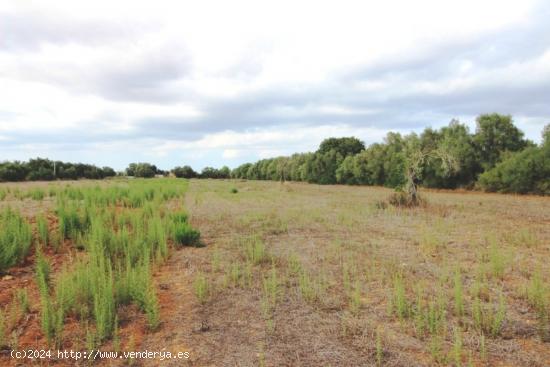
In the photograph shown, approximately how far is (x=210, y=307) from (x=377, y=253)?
3942 millimetres

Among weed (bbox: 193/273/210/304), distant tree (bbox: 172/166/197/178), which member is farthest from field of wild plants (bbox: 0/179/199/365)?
distant tree (bbox: 172/166/197/178)

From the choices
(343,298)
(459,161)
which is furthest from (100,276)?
(459,161)

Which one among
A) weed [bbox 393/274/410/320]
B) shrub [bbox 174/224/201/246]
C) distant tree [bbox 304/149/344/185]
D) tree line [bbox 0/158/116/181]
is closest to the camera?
weed [bbox 393/274/410/320]

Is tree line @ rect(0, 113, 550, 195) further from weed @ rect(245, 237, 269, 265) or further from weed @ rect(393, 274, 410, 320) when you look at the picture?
weed @ rect(393, 274, 410, 320)

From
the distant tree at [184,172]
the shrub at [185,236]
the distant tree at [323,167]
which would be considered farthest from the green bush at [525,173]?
the distant tree at [184,172]

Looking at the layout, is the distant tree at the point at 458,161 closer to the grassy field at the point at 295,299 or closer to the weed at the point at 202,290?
the grassy field at the point at 295,299

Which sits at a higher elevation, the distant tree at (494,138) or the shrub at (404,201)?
the distant tree at (494,138)

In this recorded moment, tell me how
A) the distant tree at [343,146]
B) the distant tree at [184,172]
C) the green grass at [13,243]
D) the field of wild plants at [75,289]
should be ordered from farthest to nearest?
the distant tree at [184,172] < the distant tree at [343,146] < the green grass at [13,243] < the field of wild plants at [75,289]

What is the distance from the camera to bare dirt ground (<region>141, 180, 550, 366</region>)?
11.9 feet

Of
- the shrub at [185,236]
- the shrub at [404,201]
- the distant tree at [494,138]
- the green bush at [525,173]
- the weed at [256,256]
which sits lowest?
the weed at [256,256]

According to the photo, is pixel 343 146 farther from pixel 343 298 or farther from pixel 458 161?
pixel 343 298

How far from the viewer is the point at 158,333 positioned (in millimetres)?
4066

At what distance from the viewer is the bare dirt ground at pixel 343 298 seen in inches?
143

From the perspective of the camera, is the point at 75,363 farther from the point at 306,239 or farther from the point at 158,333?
the point at 306,239
